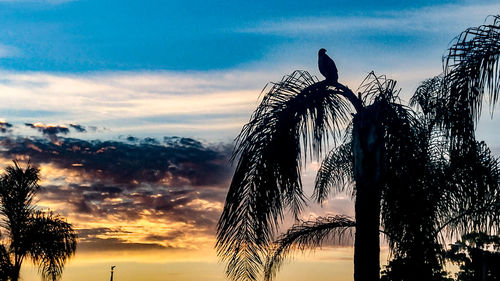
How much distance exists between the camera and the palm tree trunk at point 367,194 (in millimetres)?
6500

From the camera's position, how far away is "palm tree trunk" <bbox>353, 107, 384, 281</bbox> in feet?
21.3

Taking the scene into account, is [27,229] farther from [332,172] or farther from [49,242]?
[332,172]

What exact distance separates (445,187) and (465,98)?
266 inches

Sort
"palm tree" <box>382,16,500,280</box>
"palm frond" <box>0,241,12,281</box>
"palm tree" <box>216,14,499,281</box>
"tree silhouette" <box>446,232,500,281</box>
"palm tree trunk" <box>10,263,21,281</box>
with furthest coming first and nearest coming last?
"tree silhouette" <box>446,232,500,281</box> < "palm tree trunk" <box>10,263,21,281</box> < "palm frond" <box>0,241,12,281</box> < "palm tree" <box>382,16,500,280</box> < "palm tree" <box>216,14,499,281</box>

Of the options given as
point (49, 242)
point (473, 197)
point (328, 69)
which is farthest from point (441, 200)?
point (49, 242)

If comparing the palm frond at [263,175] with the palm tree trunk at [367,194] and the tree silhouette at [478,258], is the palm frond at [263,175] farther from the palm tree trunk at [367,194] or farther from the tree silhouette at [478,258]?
the tree silhouette at [478,258]

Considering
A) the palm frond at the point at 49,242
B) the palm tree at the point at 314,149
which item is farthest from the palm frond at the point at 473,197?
the palm frond at the point at 49,242

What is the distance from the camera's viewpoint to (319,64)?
7582 mm

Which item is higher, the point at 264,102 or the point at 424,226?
the point at 264,102

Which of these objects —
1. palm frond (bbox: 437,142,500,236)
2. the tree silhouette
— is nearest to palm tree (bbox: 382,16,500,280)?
palm frond (bbox: 437,142,500,236)

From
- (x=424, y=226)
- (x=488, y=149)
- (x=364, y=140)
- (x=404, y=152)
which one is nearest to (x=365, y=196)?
(x=364, y=140)

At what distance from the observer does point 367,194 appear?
260 inches

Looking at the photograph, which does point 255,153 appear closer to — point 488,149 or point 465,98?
point 465,98

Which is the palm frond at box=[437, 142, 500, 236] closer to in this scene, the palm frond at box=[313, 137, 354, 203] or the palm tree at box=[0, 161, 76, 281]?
the palm frond at box=[313, 137, 354, 203]
